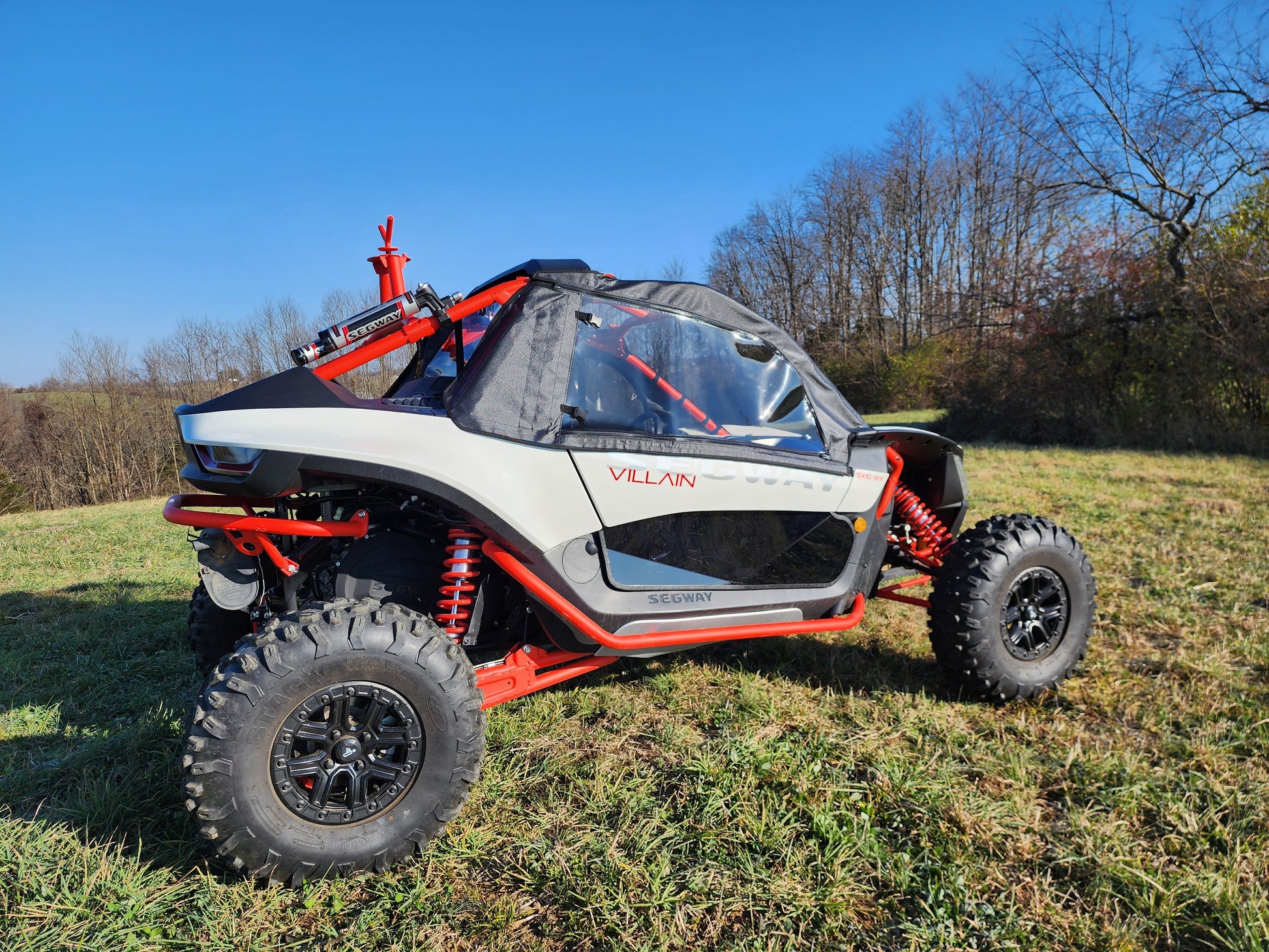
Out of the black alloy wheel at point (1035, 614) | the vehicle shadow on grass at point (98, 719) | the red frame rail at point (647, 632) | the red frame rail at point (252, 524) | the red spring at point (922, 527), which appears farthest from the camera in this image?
the red spring at point (922, 527)

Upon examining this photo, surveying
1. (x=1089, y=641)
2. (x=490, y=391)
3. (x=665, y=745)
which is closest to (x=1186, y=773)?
(x=1089, y=641)

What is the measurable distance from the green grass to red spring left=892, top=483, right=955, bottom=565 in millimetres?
607

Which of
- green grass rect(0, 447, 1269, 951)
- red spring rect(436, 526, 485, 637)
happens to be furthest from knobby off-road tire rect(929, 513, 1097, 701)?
Result: red spring rect(436, 526, 485, 637)

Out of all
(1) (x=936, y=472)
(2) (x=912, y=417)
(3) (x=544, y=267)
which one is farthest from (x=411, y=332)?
(2) (x=912, y=417)

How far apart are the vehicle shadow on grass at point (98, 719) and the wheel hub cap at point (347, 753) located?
1.59 feet

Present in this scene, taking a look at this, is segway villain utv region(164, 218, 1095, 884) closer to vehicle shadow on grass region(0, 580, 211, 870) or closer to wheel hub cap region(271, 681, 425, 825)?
wheel hub cap region(271, 681, 425, 825)

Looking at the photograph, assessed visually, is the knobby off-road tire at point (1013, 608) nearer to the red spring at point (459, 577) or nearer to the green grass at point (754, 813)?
the green grass at point (754, 813)

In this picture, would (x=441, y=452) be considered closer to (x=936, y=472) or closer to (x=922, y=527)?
(x=922, y=527)

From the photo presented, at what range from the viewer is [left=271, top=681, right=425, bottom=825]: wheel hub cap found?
215cm

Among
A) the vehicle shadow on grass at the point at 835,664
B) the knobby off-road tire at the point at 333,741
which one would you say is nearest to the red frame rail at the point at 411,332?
the knobby off-road tire at the point at 333,741

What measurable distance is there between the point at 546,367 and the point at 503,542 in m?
0.67

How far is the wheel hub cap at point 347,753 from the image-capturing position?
215cm

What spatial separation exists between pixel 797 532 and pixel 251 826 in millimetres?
2210

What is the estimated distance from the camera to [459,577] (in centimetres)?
262
